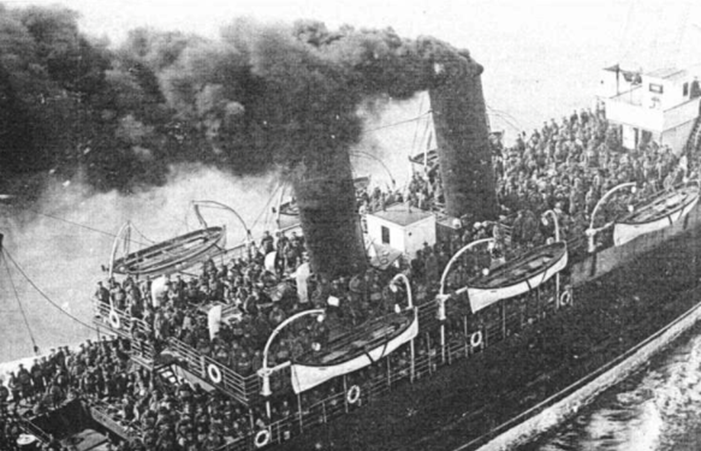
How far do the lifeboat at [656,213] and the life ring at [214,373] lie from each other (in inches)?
220

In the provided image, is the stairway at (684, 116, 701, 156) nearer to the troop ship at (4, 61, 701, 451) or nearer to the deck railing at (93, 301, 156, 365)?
the troop ship at (4, 61, 701, 451)

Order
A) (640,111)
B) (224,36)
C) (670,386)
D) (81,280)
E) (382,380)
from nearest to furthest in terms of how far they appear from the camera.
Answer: (224,36), (382,380), (670,386), (640,111), (81,280)

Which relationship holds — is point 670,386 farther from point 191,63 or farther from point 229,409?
point 191,63

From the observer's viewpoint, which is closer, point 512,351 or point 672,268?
point 512,351

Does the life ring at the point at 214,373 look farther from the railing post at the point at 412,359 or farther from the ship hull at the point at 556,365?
the railing post at the point at 412,359

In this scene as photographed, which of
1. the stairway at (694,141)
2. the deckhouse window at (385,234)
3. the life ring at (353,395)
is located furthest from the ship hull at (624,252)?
the life ring at (353,395)

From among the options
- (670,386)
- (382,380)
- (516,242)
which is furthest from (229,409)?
(670,386)

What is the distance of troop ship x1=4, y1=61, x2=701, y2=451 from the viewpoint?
916 centimetres

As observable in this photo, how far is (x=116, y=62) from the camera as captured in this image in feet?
26.9

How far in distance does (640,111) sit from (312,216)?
6530 mm

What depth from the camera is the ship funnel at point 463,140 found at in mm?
11180

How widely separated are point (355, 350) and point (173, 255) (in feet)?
11.0

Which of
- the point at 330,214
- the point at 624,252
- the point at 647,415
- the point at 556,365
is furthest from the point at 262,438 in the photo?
the point at 624,252

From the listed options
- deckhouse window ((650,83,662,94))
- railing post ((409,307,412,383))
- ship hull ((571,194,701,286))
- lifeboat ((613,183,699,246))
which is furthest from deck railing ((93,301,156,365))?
deckhouse window ((650,83,662,94))
